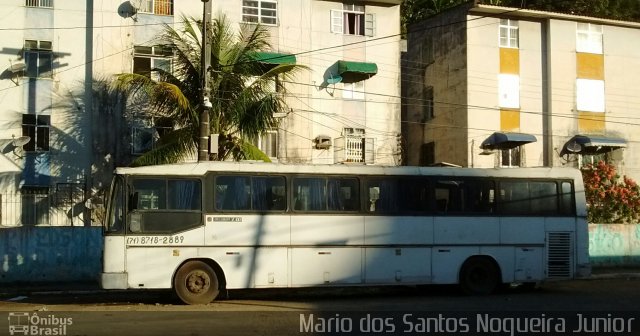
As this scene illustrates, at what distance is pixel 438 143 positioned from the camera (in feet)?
105

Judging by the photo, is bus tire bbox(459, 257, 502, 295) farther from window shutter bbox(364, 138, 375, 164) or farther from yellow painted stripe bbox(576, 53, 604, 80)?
yellow painted stripe bbox(576, 53, 604, 80)

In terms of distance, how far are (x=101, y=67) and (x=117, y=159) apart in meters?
3.38

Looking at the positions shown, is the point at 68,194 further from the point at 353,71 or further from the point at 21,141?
the point at 353,71

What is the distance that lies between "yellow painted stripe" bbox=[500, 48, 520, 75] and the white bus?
12.5 metres

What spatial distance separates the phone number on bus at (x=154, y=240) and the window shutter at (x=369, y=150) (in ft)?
46.1

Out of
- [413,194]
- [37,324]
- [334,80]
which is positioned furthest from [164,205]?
[334,80]

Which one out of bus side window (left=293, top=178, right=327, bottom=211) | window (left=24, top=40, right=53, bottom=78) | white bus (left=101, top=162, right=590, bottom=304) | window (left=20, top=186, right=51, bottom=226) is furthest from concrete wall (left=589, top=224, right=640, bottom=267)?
window (left=24, top=40, right=53, bottom=78)

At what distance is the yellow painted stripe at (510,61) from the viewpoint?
30.1 metres

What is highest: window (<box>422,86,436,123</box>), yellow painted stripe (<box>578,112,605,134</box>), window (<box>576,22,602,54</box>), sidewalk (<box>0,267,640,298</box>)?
window (<box>576,22,602,54</box>)

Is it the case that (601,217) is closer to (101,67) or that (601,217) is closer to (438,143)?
(438,143)

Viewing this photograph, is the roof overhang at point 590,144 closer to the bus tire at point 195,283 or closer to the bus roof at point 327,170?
the bus roof at point 327,170

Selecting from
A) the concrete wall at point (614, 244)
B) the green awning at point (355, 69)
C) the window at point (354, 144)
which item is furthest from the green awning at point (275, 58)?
the concrete wall at point (614, 244)

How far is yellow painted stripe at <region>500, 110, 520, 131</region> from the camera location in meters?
29.9

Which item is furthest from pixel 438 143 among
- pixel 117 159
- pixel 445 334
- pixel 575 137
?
pixel 445 334
